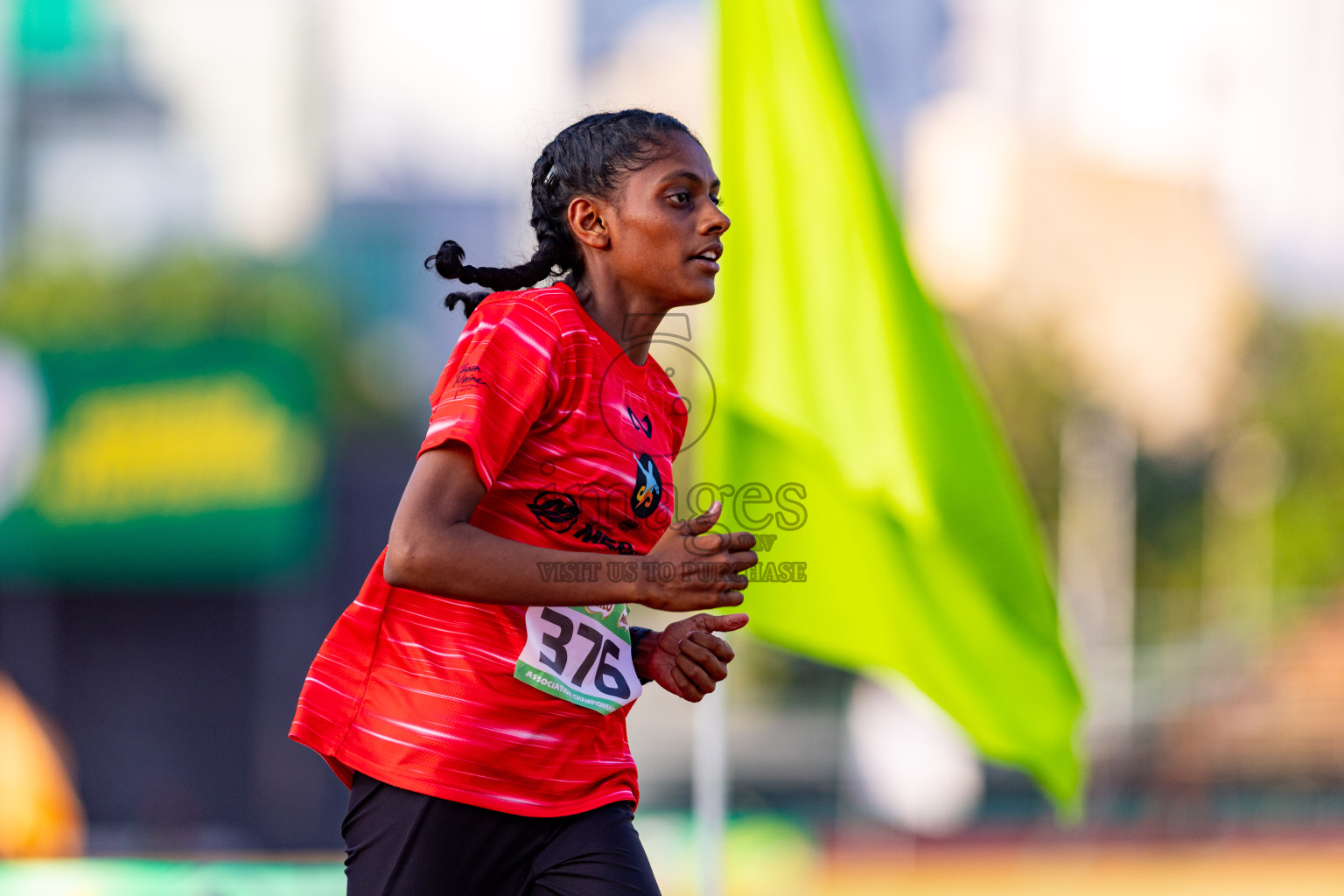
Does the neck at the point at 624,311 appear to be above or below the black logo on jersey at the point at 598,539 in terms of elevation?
above

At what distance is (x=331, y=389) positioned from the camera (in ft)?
49.0

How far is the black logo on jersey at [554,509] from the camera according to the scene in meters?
1.93

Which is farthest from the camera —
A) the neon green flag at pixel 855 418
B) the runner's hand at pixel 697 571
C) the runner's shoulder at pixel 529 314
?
the neon green flag at pixel 855 418

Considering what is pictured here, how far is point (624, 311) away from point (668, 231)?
13 centimetres

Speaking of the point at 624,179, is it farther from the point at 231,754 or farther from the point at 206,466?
the point at 231,754

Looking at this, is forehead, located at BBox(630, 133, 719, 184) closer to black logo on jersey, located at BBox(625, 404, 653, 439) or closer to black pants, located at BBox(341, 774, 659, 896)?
black logo on jersey, located at BBox(625, 404, 653, 439)

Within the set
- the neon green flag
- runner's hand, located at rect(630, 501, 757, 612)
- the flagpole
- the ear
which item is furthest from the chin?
the neon green flag

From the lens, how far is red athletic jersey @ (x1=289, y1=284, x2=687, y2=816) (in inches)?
75.1

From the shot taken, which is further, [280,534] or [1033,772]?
[280,534]

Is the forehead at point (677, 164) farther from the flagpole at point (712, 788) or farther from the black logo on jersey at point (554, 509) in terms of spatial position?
the flagpole at point (712, 788)

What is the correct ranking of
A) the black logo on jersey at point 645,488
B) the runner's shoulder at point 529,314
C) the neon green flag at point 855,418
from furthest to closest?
1. the neon green flag at point 855,418
2. the black logo on jersey at point 645,488
3. the runner's shoulder at point 529,314

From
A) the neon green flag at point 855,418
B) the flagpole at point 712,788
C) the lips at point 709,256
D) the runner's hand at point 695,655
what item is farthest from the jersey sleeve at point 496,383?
the neon green flag at point 855,418

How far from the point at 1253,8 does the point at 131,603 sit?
96.7 feet

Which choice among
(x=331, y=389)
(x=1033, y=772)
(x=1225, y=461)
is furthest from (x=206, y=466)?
(x=1225, y=461)
